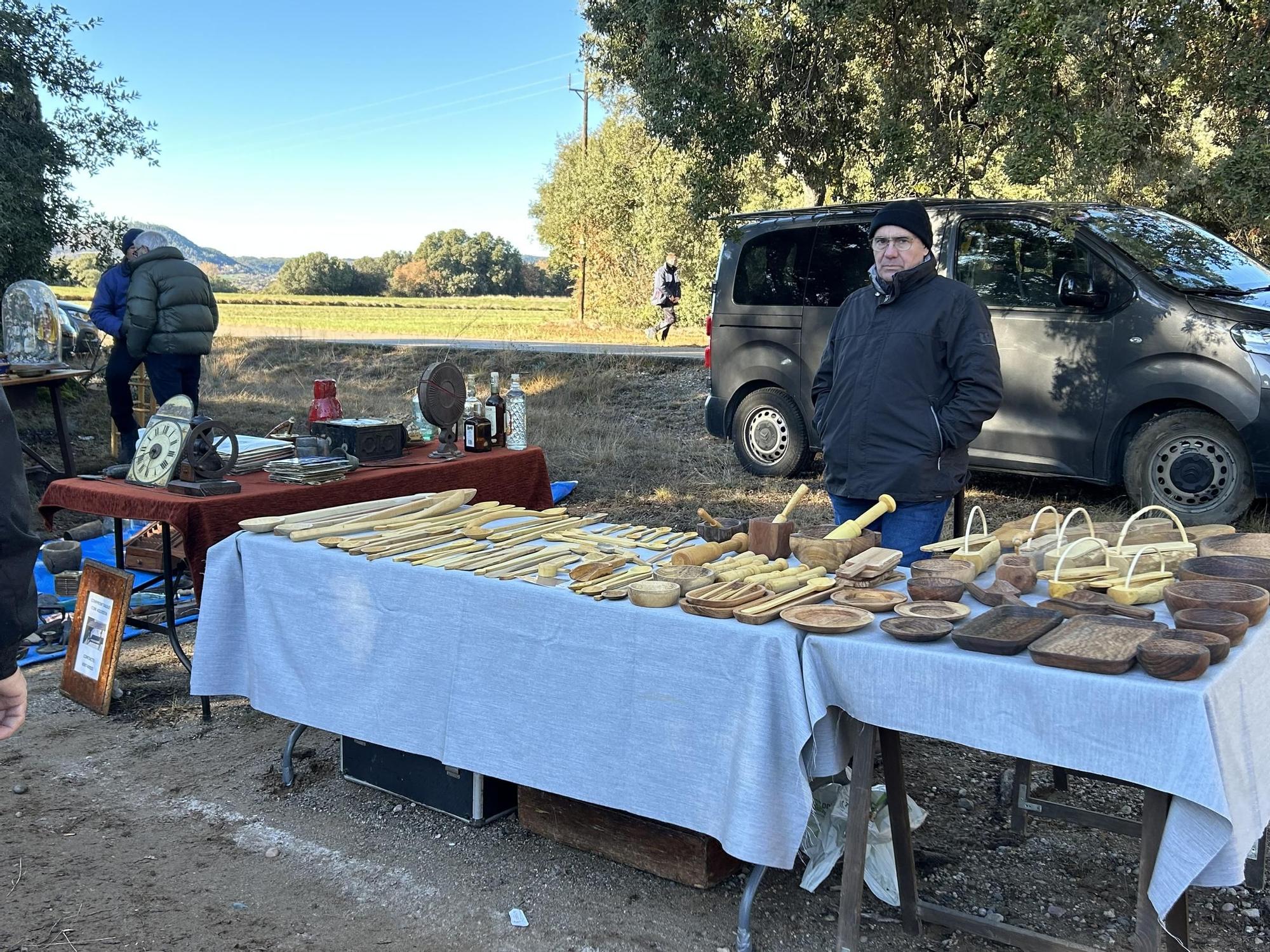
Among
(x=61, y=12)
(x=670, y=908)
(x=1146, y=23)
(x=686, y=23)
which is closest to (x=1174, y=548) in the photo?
(x=670, y=908)

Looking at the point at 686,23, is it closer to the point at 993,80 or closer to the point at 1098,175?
the point at 993,80

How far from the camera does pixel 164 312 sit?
7.00 metres

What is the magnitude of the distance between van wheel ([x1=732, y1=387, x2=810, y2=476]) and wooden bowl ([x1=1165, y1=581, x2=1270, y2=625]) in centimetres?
586

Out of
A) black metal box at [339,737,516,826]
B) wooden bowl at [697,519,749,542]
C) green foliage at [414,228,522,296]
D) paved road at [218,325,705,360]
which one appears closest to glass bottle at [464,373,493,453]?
black metal box at [339,737,516,826]

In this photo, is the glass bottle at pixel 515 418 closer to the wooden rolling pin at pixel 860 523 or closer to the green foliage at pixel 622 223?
the wooden rolling pin at pixel 860 523

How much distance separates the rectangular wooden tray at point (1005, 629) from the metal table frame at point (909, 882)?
0.32m

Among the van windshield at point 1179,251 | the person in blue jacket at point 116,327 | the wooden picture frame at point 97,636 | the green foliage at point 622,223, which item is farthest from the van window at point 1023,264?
the green foliage at point 622,223

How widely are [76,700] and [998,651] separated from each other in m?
3.98

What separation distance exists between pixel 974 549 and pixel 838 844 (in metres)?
0.92

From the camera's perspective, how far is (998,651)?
2.22 m

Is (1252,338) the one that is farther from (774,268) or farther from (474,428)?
(474,428)

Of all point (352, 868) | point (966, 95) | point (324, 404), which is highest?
point (966, 95)

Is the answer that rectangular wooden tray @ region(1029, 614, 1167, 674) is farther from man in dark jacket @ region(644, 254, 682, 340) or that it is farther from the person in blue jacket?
man in dark jacket @ region(644, 254, 682, 340)

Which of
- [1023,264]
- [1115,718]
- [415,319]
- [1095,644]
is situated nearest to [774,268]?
[1023,264]
